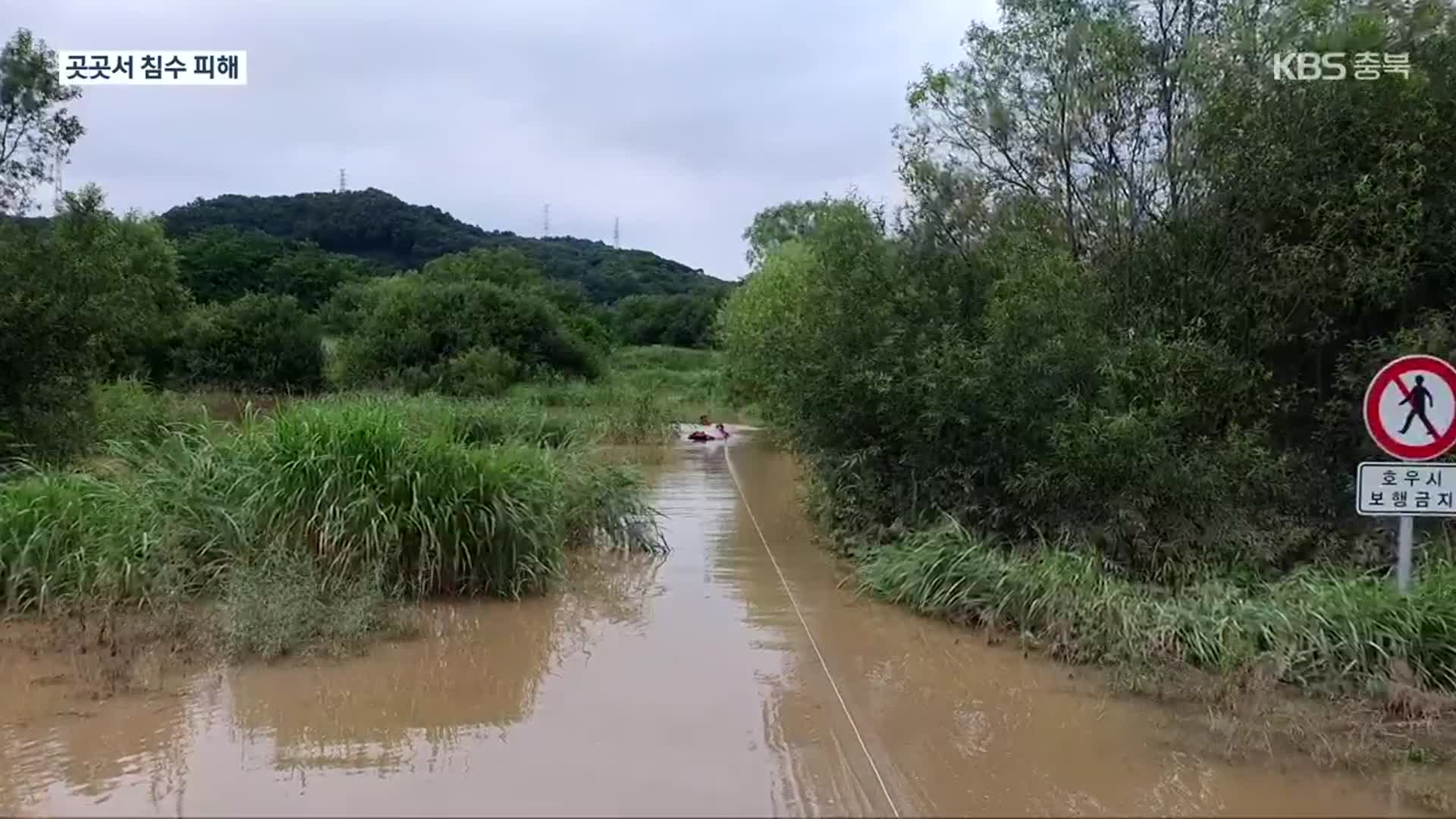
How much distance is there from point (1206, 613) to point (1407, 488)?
4.26 ft

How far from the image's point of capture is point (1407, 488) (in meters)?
6.45

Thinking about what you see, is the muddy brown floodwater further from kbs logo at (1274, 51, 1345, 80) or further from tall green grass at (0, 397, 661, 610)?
kbs logo at (1274, 51, 1345, 80)

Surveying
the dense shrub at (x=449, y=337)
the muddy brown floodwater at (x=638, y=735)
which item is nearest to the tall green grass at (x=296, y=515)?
the muddy brown floodwater at (x=638, y=735)

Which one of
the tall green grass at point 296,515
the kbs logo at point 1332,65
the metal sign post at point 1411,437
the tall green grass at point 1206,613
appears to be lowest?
the tall green grass at point 1206,613

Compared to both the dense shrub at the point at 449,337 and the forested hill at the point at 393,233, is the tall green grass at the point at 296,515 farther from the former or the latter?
the forested hill at the point at 393,233

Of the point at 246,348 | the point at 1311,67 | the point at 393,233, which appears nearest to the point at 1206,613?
the point at 1311,67

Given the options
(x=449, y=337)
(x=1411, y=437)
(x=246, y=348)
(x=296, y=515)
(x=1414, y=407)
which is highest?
(x=449, y=337)

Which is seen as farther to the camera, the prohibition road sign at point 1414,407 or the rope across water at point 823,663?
the prohibition road sign at point 1414,407

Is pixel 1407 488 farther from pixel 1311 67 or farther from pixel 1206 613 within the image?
pixel 1311 67

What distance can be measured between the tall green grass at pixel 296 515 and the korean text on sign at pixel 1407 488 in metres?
5.48

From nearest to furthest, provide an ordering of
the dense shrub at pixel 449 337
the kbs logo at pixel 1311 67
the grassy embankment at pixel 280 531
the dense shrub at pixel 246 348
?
the grassy embankment at pixel 280 531 < the kbs logo at pixel 1311 67 < the dense shrub at pixel 246 348 < the dense shrub at pixel 449 337

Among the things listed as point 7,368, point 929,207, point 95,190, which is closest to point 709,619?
point 929,207

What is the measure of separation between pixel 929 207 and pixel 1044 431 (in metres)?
3.48

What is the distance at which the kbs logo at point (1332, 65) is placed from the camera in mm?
9492
